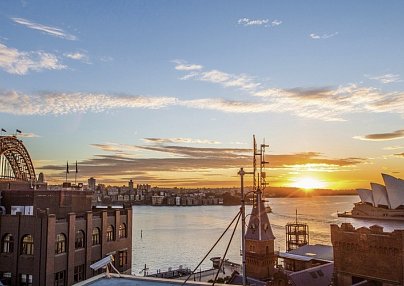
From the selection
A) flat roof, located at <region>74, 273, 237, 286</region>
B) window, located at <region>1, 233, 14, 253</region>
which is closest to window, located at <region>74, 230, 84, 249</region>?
window, located at <region>1, 233, 14, 253</region>

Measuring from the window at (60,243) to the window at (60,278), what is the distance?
7.30 ft

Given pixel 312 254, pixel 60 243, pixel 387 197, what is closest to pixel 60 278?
pixel 60 243

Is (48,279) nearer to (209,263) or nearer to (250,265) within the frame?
(250,265)

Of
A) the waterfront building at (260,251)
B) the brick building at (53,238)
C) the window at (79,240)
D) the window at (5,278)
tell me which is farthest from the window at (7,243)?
the waterfront building at (260,251)

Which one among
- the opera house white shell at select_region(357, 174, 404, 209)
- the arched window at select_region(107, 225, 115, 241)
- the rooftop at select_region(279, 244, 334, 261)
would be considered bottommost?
the rooftop at select_region(279, 244, 334, 261)

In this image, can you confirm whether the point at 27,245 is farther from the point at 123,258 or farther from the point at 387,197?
the point at 387,197

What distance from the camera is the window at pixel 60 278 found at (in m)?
43.4

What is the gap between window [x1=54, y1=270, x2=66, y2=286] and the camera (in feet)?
142

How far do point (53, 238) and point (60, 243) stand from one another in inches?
74.5

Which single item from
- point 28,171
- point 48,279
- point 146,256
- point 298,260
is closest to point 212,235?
point 146,256

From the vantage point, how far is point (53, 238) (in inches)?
1681

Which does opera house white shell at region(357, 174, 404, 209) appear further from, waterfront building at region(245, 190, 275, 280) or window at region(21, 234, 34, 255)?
window at region(21, 234, 34, 255)

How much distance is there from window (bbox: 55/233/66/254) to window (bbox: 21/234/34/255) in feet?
7.89

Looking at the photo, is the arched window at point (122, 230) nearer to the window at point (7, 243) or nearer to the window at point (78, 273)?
the window at point (78, 273)
